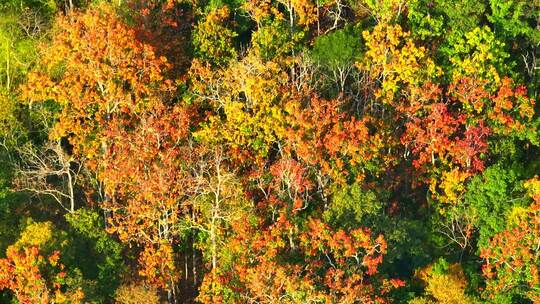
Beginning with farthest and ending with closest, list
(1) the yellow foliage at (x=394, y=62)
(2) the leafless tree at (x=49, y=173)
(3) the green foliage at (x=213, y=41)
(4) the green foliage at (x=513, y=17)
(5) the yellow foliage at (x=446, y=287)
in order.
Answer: (4) the green foliage at (x=513, y=17) → (3) the green foliage at (x=213, y=41) → (1) the yellow foliage at (x=394, y=62) → (2) the leafless tree at (x=49, y=173) → (5) the yellow foliage at (x=446, y=287)

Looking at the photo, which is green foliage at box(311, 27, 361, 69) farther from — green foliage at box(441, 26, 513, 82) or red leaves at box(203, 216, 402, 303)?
red leaves at box(203, 216, 402, 303)

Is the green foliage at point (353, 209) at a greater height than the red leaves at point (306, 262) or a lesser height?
greater

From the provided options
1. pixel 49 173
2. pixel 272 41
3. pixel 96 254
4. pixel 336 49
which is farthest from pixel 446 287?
pixel 49 173

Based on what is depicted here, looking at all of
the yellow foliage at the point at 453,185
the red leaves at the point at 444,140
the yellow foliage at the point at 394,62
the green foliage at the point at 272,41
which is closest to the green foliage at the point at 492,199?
the yellow foliage at the point at 453,185

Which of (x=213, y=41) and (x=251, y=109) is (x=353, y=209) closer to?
(x=251, y=109)

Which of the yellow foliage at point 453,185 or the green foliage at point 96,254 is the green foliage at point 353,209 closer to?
the yellow foliage at point 453,185

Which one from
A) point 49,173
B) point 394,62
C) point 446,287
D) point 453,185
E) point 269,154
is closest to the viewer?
point 446,287

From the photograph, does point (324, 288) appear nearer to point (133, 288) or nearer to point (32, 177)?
point (133, 288)

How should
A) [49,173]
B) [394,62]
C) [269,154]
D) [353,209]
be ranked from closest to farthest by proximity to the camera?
[353,209] → [49,173] → [394,62] → [269,154]
